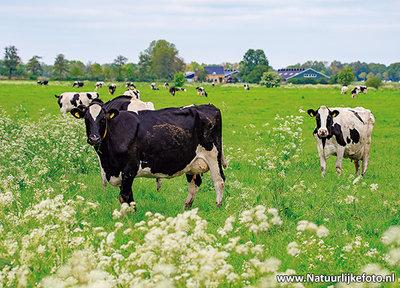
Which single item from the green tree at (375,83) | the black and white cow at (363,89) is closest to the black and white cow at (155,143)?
the black and white cow at (363,89)

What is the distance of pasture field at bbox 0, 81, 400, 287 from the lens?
334 centimetres

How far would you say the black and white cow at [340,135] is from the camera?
1168cm

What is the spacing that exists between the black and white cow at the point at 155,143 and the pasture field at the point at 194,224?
2.15 feet

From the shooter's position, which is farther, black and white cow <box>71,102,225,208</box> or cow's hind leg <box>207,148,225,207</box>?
cow's hind leg <box>207,148,225,207</box>

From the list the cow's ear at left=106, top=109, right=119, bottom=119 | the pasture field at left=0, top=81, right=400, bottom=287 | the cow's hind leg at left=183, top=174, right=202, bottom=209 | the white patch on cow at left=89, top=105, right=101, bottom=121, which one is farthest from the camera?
the cow's hind leg at left=183, top=174, right=202, bottom=209

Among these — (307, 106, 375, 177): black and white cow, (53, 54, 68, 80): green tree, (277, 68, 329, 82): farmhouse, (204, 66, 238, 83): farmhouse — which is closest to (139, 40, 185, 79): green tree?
(204, 66, 238, 83): farmhouse

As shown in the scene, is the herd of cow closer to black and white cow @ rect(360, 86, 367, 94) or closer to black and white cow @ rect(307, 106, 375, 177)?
black and white cow @ rect(307, 106, 375, 177)

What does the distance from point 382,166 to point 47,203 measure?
12259 millimetres

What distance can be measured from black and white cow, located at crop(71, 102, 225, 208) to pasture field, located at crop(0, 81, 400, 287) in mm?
656

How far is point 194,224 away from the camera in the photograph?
5.45 metres

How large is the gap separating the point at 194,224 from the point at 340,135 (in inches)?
306

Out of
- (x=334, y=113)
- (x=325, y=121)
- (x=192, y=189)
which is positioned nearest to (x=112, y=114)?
(x=192, y=189)

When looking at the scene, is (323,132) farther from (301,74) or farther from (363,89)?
(301,74)

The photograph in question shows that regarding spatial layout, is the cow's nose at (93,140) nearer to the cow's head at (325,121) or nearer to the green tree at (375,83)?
the cow's head at (325,121)
